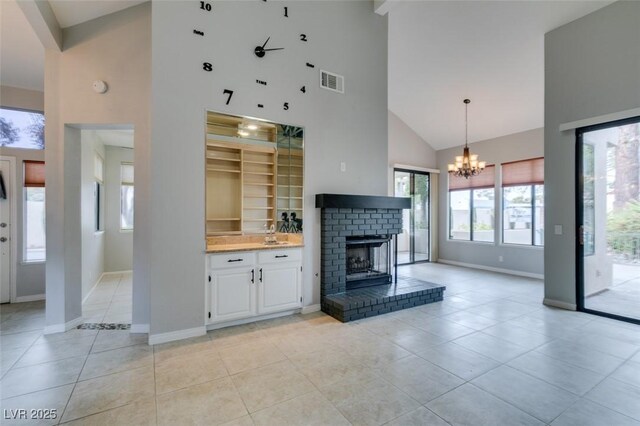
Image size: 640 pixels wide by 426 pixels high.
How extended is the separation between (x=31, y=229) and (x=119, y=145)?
282 cm

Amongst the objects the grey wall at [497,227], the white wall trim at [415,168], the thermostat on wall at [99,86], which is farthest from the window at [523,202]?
the thermostat on wall at [99,86]

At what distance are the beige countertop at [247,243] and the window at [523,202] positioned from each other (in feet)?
17.0

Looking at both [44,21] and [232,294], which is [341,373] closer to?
[232,294]

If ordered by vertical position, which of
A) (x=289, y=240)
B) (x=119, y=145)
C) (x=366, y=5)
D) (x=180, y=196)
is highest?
(x=366, y=5)

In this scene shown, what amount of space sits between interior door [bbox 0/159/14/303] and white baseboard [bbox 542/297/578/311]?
7.88 metres

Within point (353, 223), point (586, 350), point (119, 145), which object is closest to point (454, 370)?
point (586, 350)

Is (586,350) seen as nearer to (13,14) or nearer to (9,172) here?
(13,14)

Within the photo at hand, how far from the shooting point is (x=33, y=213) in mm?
4445

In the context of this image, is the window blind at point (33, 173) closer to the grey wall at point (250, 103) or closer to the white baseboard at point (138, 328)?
the grey wall at point (250, 103)

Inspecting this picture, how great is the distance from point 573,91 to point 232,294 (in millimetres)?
5250

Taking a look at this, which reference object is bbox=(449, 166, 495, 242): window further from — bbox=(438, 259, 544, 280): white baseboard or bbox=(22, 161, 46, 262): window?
bbox=(22, 161, 46, 262): window

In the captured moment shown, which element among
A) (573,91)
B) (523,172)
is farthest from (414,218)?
(573,91)

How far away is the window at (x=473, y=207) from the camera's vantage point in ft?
22.4

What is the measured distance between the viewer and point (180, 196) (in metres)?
3.15
